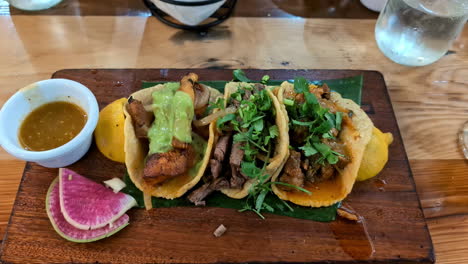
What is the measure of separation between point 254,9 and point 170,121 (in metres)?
2.28

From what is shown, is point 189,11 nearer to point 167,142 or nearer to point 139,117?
point 139,117

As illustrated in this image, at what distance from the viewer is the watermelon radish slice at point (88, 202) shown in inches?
84.4

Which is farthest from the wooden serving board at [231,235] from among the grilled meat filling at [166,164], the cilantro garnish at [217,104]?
the cilantro garnish at [217,104]

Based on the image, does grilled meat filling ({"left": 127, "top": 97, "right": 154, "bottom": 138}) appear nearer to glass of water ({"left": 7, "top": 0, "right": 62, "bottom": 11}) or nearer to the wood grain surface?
the wood grain surface

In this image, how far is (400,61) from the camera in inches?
134

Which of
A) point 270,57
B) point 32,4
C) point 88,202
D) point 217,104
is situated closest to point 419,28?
point 270,57

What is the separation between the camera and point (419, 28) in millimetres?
3104

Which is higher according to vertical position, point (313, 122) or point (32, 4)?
point (313, 122)

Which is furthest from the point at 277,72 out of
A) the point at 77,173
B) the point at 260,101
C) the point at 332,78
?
the point at 77,173

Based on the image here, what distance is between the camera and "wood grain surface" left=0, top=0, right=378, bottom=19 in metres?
3.88

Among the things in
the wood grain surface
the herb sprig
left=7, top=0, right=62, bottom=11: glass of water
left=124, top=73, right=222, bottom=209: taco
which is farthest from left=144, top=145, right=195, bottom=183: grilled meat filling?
left=7, top=0, right=62, bottom=11: glass of water

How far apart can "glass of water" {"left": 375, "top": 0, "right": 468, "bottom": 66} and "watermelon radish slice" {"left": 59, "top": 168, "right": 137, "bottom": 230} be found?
2.82 metres

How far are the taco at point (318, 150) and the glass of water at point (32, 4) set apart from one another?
10.0ft

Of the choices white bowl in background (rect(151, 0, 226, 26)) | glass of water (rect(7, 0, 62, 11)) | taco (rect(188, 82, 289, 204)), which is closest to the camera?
taco (rect(188, 82, 289, 204))
